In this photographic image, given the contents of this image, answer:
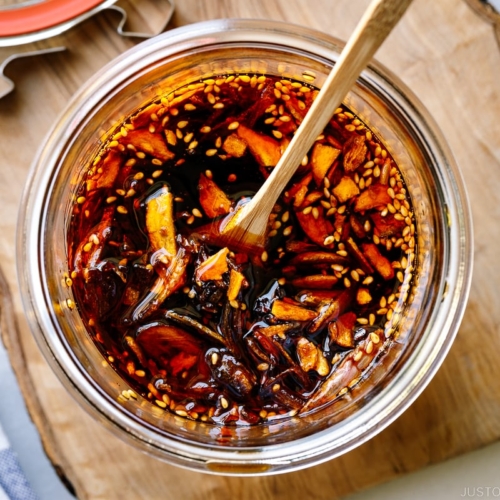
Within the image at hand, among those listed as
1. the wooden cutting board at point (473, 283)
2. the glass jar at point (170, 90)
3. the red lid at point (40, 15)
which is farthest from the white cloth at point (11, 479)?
the red lid at point (40, 15)

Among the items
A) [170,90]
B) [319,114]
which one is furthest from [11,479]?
[319,114]

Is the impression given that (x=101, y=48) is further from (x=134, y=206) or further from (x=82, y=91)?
(x=134, y=206)

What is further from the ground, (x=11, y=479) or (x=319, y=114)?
(x=319, y=114)

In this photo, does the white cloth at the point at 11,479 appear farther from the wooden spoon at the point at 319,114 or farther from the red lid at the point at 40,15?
the red lid at the point at 40,15

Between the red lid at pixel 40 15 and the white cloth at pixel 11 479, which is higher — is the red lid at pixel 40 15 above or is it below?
above

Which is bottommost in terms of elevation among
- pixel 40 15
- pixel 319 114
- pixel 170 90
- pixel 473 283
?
pixel 473 283

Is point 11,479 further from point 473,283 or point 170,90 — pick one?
point 473,283

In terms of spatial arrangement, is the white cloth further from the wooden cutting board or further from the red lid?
the red lid
